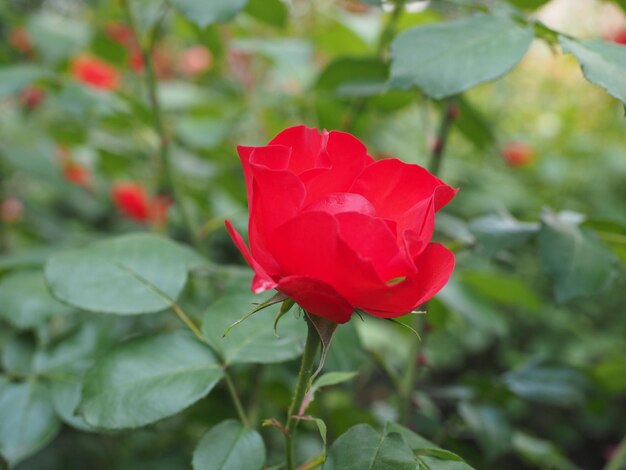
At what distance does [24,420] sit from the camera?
595 millimetres

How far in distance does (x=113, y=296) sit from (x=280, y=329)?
151 mm

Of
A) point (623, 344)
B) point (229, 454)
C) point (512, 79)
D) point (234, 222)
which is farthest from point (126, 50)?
point (512, 79)

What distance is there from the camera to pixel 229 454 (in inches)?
16.9

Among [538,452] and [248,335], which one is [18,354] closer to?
[248,335]

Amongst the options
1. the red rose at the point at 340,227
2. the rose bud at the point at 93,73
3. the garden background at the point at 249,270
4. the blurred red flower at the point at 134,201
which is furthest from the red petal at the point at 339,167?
the rose bud at the point at 93,73

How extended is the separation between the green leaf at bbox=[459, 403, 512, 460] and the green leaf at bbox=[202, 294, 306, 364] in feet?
1.18

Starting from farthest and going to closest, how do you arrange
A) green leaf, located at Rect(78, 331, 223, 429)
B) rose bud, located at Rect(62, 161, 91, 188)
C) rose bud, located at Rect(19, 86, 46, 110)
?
rose bud, located at Rect(62, 161, 91, 188) → rose bud, located at Rect(19, 86, 46, 110) → green leaf, located at Rect(78, 331, 223, 429)

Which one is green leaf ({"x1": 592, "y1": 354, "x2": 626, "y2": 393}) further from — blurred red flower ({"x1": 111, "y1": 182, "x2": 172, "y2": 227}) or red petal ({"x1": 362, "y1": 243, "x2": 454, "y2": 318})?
blurred red flower ({"x1": 111, "y1": 182, "x2": 172, "y2": 227})

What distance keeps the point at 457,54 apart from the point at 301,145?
0.18m

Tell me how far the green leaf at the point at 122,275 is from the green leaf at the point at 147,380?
0.04 meters

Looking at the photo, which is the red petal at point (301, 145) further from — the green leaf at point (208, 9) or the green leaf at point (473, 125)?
the green leaf at point (473, 125)

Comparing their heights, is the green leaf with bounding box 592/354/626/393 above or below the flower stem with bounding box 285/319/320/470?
below

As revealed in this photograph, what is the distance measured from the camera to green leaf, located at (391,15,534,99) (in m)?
0.47

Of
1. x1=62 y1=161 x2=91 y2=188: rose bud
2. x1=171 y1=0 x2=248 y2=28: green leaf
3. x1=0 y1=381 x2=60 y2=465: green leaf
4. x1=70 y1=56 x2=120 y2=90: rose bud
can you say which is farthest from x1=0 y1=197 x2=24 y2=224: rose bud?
x1=171 y1=0 x2=248 y2=28: green leaf
